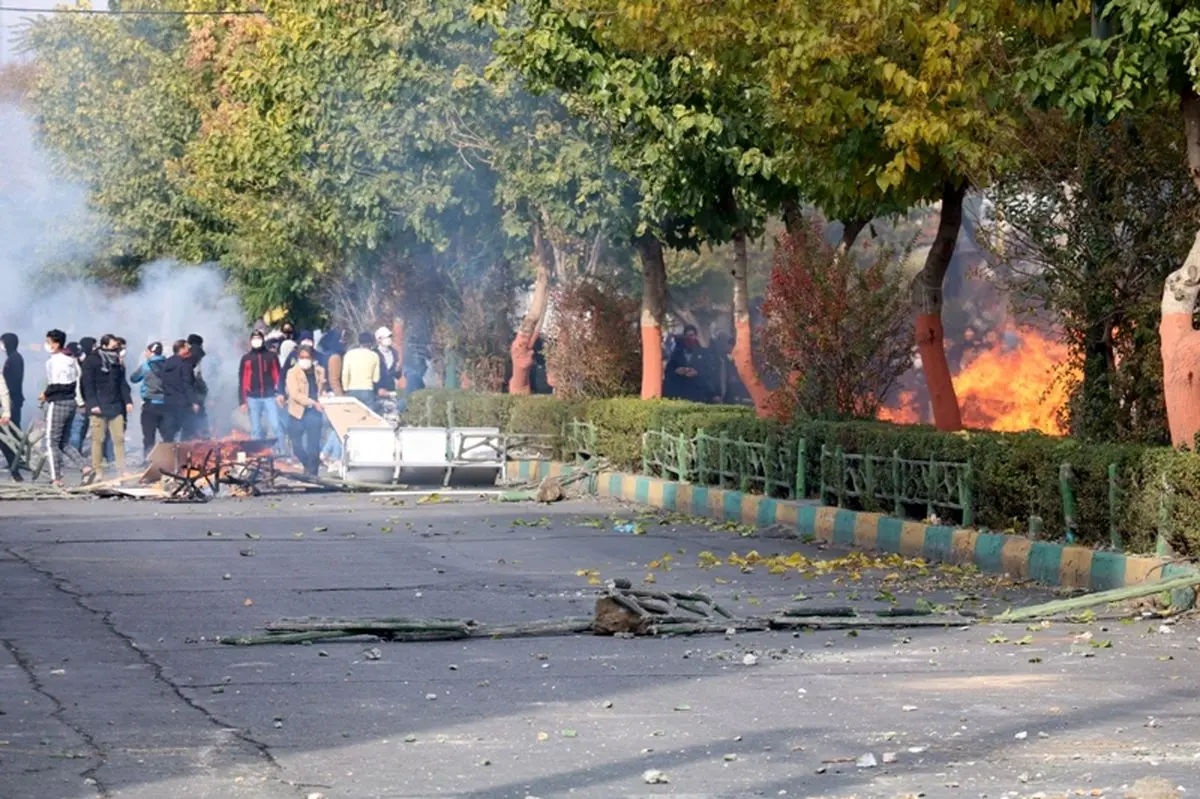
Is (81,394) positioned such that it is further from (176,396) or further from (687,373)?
(687,373)

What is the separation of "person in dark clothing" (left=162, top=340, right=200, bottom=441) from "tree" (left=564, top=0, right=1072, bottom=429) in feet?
33.3

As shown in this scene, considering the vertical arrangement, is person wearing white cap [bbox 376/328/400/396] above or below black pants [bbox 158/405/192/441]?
above

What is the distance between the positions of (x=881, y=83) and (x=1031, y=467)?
357 centimetres

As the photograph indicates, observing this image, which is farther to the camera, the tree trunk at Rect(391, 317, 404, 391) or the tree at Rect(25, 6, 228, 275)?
the tree at Rect(25, 6, 228, 275)

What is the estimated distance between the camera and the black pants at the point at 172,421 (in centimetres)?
2859

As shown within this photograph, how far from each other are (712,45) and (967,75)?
99.2 inches

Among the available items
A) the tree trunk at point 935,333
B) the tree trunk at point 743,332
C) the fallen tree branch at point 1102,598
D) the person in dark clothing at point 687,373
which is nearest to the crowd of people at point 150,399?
the tree trunk at point 743,332

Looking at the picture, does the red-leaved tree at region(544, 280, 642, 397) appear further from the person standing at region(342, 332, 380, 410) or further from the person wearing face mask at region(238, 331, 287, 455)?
the person wearing face mask at region(238, 331, 287, 455)

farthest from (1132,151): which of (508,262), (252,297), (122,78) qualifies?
(122,78)

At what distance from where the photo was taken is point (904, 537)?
17.6 m

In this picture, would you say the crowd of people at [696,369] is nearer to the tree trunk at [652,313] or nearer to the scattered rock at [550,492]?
the tree trunk at [652,313]

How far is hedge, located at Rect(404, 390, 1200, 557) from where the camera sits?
14.0 m

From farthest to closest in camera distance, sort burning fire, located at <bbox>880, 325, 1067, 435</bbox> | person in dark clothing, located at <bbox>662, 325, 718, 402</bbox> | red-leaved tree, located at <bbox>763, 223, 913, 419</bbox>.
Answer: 1. person in dark clothing, located at <bbox>662, 325, 718, 402</bbox>
2. burning fire, located at <bbox>880, 325, 1067, 435</bbox>
3. red-leaved tree, located at <bbox>763, 223, 913, 419</bbox>

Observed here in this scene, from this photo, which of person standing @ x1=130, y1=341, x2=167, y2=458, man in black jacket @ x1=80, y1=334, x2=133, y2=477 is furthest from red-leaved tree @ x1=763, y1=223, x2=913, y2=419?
man in black jacket @ x1=80, y1=334, x2=133, y2=477
